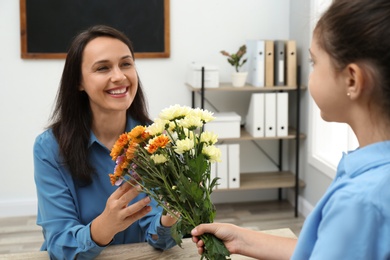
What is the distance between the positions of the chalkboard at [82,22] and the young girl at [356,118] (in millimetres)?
3339

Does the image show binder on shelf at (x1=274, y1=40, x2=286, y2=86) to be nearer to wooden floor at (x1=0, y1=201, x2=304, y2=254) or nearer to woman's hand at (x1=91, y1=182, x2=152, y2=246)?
wooden floor at (x1=0, y1=201, x2=304, y2=254)

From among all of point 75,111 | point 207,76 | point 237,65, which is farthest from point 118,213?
point 237,65

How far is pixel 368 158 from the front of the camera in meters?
0.83

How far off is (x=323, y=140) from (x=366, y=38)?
3.30 metres

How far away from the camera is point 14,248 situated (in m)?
3.66

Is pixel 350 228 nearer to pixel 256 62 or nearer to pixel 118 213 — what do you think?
pixel 118 213

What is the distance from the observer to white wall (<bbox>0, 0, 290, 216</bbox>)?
13.6 feet

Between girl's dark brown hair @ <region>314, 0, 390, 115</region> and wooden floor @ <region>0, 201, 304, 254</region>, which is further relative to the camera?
wooden floor @ <region>0, 201, 304, 254</region>

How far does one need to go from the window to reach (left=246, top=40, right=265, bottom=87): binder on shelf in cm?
38

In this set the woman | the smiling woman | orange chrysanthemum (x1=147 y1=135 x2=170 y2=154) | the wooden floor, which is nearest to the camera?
orange chrysanthemum (x1=147 y1=135 x2=170 y2=154)

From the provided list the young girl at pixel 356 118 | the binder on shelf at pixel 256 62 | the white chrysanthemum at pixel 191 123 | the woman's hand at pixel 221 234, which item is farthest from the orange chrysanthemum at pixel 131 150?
the binder on shelf at pixel 256 62

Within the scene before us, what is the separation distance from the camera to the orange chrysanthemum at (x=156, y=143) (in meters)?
1.27

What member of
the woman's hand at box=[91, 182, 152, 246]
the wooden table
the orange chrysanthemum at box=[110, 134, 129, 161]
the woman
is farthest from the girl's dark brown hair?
the woman

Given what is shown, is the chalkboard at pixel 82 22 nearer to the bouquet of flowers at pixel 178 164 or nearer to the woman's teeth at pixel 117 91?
the woman's teeth at pixel 117 91
